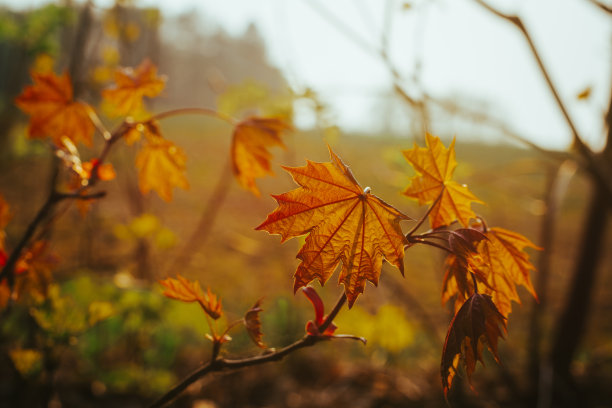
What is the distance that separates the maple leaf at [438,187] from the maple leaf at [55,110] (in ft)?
2.83

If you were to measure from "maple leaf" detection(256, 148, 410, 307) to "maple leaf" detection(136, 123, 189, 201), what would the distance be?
0.49 metres

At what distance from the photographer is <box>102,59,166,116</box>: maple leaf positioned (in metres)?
1.04

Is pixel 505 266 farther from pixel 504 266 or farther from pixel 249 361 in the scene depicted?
pixel 249 361

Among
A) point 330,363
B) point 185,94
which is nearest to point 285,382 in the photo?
point 330,363

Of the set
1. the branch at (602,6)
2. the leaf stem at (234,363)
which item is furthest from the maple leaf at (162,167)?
the branch at (602,6)

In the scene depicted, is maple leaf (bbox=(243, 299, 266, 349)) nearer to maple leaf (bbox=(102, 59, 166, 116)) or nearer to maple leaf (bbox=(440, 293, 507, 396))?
maple leaf (bbox=(440, 293, 507, 396))

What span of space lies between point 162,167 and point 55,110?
1.12ft

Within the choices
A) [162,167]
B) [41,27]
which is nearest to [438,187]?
[162,167]

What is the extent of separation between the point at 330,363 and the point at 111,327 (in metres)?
1.55

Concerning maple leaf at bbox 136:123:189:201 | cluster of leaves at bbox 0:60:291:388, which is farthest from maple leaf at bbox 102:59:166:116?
maple leaf at bbox 136:123:189:201

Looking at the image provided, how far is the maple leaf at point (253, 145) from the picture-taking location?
Result: 1.03m

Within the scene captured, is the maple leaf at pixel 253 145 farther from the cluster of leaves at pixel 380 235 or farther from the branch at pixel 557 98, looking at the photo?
the branch at pixel 557 98

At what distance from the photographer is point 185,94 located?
110 ft

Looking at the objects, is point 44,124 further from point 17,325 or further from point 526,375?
point 526,375
